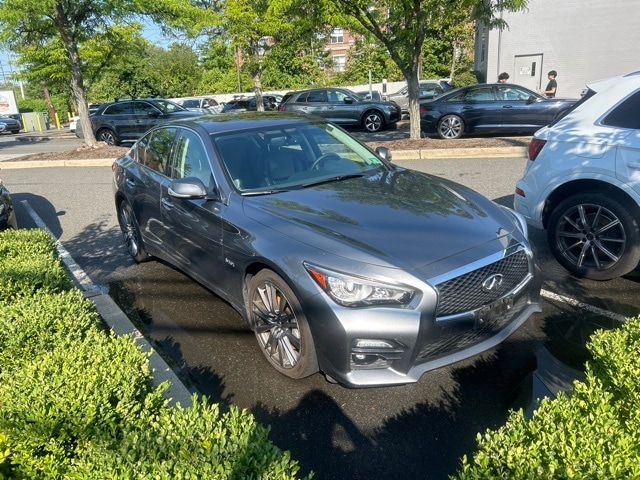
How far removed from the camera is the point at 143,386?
2.42m

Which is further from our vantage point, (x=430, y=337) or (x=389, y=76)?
(x=389, y=76)

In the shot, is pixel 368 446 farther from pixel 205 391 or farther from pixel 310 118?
pixel 310 118

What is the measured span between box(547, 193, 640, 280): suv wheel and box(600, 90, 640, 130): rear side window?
63 cm

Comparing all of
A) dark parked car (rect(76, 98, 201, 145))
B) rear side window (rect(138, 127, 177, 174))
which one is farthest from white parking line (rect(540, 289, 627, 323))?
dark parked car (rect(76, 98, 201, 145))

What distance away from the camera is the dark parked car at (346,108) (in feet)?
59.9

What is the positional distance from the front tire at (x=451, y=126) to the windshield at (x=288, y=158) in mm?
10168

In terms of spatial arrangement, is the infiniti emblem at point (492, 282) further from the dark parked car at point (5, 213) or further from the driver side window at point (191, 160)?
the dark parked car at point (5, 213)

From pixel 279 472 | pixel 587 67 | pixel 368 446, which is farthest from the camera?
pixel 587 67

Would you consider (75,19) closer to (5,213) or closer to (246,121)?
(5,213)

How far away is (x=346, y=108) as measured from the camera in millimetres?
18469

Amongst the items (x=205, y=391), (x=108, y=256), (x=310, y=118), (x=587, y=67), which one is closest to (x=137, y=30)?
(x=108, y=256)

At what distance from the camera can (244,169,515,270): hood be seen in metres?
2.99

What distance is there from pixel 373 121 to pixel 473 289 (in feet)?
52.9

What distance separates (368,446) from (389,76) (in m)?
42.7
